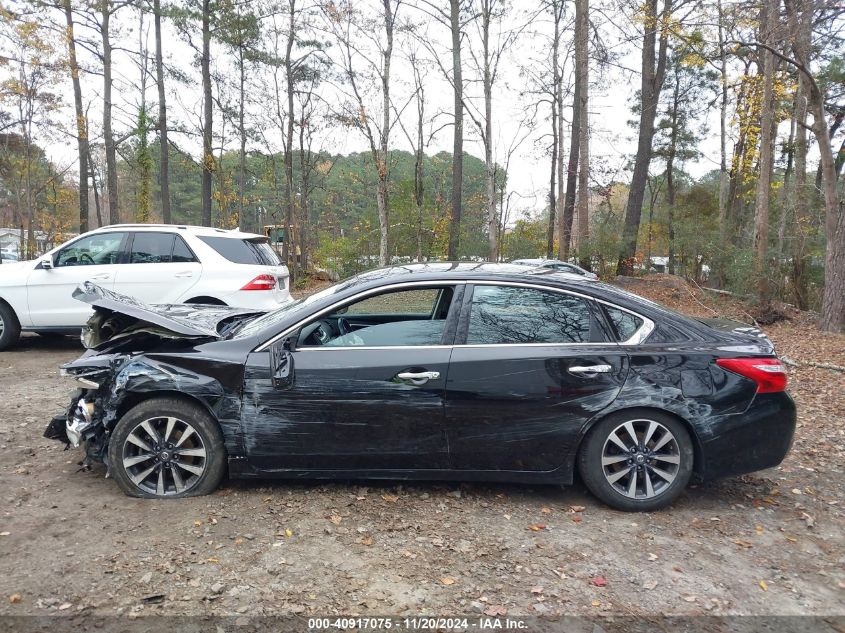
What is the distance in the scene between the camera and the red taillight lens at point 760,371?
3.37 m

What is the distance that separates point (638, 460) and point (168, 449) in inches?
117

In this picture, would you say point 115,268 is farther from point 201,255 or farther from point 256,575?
point 256,575

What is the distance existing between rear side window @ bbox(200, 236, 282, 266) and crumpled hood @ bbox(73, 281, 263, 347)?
3.30 metres

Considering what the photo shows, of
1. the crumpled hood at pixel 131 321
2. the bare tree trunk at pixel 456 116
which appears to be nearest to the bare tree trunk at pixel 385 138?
the bare tree trunk at pixel 456 116

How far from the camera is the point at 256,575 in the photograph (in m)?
2.74

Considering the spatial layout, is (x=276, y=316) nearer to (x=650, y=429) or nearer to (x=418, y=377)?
(x=418, y=377)

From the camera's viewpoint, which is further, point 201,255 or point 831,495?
point 201,255

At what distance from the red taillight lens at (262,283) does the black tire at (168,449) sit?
4013 millimetres

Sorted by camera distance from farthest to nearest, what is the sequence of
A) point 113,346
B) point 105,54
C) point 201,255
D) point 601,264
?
point 105,54 → point 601,264 → point 201,255 → point 113,346

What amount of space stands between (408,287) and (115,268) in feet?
18.5

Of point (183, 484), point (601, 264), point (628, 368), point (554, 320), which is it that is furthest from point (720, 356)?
point (601, 264)

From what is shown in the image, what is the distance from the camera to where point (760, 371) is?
3373 mm

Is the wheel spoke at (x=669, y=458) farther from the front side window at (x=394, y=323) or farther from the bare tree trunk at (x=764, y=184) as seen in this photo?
the bare tree trunk at (x=764, y=184)

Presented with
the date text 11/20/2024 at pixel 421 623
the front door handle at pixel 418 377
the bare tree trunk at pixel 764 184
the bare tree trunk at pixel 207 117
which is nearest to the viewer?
the date text 11/20/2024 at pixel 421 623
